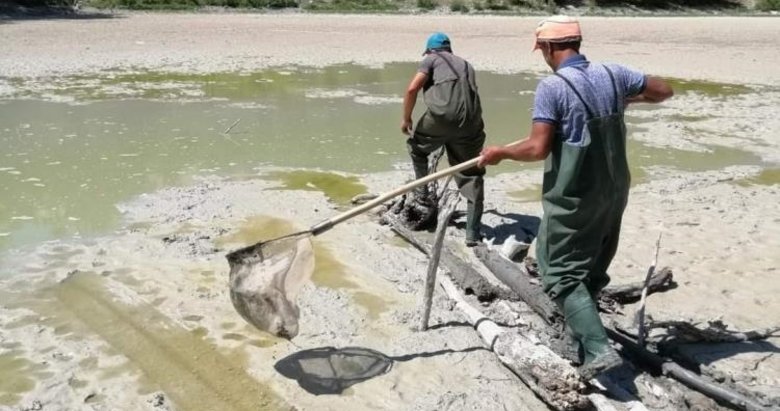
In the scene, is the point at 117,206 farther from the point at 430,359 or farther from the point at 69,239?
the point at 430,359

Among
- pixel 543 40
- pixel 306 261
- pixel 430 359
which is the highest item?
pixel 543 40

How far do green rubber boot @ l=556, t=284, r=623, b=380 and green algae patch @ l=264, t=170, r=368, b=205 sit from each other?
162 inches

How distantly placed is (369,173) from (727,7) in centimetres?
4899

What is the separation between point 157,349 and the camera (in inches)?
182

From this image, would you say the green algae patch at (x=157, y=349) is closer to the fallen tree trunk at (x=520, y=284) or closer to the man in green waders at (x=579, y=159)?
the man in green waders at (x=579, y=159)

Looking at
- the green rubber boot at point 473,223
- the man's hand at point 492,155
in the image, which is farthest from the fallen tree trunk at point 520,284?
the man's hand at point 492,155

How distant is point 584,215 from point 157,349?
2.62 m

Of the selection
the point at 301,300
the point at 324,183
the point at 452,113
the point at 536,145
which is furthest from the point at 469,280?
the point at 324,183

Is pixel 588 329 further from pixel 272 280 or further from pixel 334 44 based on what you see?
pixel 334 44

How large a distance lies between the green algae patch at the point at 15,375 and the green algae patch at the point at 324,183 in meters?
3.74

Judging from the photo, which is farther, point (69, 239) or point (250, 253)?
point (69, 239)

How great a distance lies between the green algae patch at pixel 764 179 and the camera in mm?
8742

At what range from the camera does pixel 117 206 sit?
7453 mm

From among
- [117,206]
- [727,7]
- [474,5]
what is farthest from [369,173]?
[727,7]
